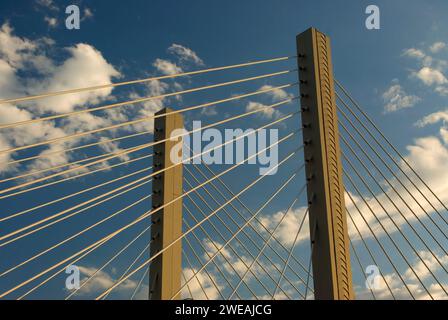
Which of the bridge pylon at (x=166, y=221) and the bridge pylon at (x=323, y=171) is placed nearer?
the bridge pylon at (x=323, y=171)

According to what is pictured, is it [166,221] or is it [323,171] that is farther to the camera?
[166,221]

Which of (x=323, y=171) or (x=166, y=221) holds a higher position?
(x=166, y=221)

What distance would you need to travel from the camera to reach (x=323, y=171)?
6.00 metres

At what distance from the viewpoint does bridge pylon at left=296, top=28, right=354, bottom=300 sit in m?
5.70

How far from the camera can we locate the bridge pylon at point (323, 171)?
18.7 feet

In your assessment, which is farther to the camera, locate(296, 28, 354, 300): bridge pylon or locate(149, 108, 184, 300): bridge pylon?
locate(149, 108, 184, 300): bridge pylon

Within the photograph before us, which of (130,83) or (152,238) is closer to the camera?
(130,83)

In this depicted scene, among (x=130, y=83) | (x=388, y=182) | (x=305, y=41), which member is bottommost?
(x=388, y=182)

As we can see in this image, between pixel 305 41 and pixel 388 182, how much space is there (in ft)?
7.27
